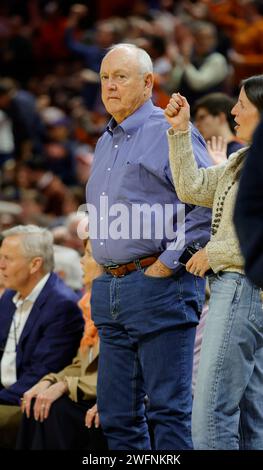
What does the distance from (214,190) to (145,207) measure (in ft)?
1.00

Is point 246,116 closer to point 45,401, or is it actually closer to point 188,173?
point 188,173

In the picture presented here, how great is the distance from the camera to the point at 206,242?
3.43 meters

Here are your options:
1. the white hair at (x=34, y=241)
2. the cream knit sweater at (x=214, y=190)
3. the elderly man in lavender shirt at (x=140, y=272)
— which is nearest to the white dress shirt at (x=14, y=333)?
the white hair at (x=34, y=241)

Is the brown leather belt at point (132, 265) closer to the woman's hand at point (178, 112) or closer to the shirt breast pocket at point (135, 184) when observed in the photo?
the shirt breast pocket at point (135, 184)

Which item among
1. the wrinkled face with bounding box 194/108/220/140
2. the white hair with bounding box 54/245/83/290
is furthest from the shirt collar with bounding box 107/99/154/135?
the white hair with bounding box 54/245/83/290

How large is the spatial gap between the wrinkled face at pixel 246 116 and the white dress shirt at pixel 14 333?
6.00 feet

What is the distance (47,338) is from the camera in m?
4.57

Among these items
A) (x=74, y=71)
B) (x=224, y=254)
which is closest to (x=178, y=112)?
(x=224, y=254)

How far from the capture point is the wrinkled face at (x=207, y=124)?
457cm

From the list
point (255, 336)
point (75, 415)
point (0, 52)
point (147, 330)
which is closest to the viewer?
point (255, 336)

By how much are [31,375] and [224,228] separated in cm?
173

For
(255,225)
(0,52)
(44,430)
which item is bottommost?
(44,430)

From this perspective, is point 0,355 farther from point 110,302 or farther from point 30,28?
point 30,28

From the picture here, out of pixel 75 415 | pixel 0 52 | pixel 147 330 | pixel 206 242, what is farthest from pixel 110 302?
pixel 0 52
